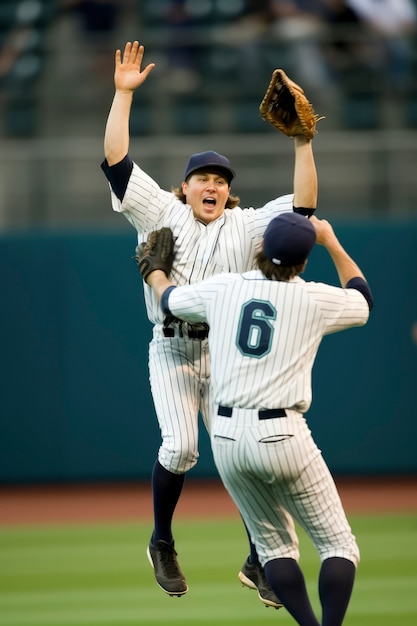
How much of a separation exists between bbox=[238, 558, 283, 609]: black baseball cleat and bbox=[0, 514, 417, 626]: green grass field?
49 centimetres

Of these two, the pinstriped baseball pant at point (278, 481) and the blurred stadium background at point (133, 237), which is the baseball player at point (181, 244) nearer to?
the pinstriped baseball pant at point (278, 481)

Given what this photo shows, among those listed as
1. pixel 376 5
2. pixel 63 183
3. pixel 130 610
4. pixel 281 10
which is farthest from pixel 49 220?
pixel 130 610

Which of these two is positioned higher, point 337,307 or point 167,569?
point 337,307

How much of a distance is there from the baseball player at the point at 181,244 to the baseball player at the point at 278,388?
59 cm

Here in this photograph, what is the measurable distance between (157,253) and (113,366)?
5434 millimetres

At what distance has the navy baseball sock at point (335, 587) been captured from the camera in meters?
4.41

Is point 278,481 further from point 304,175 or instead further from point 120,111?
point 120,111

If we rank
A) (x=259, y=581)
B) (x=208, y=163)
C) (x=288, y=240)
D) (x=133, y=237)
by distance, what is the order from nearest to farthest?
(x=288, y=240) < (x=208, y=163) < (x=259, y=581) < (x=133, y=237)

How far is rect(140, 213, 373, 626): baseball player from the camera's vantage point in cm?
426

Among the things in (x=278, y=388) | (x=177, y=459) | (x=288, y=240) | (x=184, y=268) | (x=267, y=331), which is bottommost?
(x=177, y=459)

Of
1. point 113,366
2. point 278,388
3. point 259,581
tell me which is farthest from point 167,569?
point 113,366

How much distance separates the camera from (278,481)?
14.1 ft

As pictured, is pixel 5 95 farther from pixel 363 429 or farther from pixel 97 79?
pixel 363 429

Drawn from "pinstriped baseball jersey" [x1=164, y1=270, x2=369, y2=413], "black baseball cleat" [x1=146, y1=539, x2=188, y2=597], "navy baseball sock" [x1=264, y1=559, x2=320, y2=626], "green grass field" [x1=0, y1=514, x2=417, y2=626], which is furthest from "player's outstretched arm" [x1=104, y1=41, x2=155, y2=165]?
"green grass field" [x1=0, y1=514, x2=417, y2=626]
